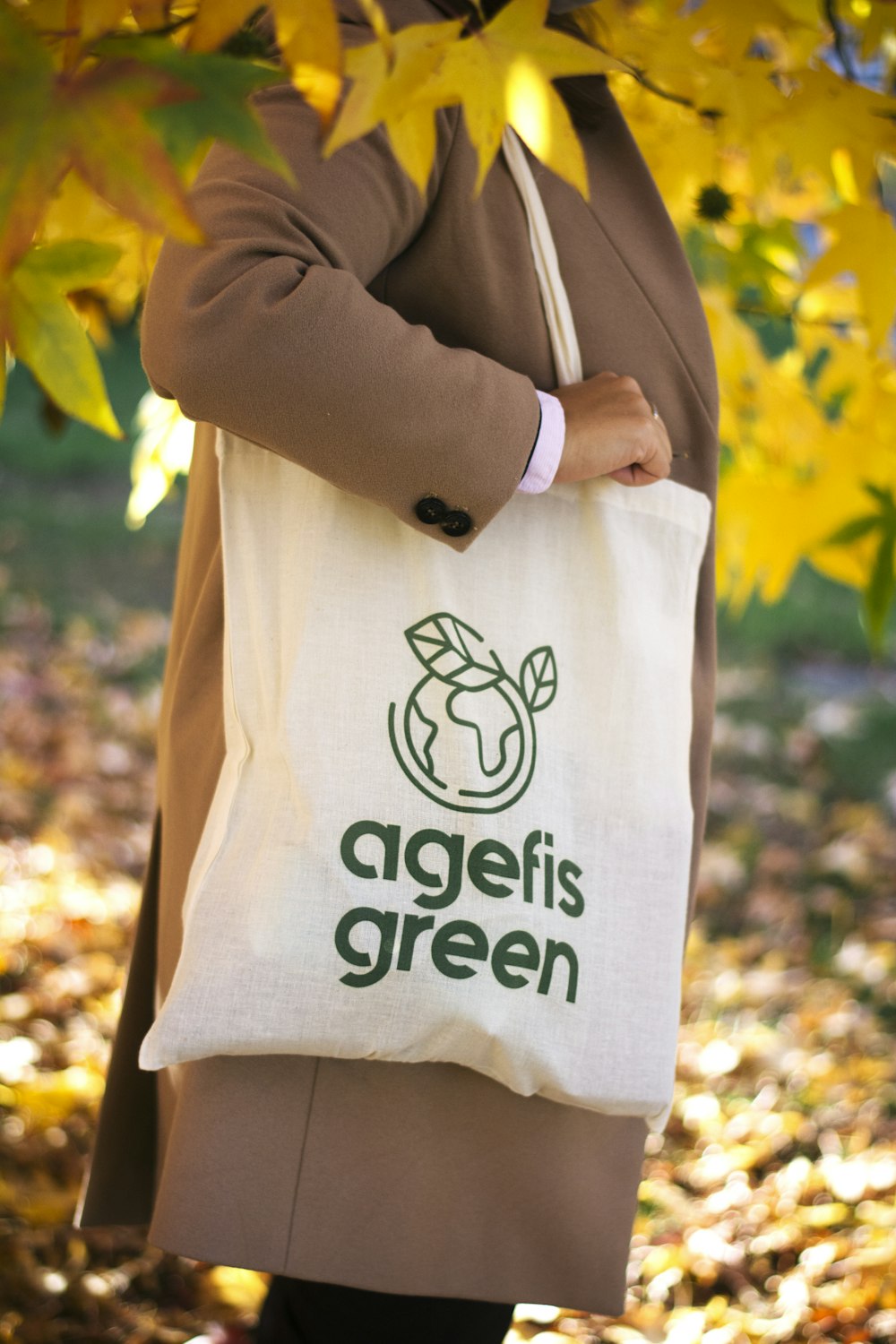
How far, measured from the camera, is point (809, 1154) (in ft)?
7.41

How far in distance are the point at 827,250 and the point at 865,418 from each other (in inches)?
22.6

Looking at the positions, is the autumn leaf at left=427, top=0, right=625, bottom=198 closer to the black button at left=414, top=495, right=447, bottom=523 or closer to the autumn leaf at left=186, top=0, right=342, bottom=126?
the autumn leaf at left=186, top=0, right=342, bottom=126

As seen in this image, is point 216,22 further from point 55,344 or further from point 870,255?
point 870,255

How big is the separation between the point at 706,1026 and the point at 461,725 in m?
1.94

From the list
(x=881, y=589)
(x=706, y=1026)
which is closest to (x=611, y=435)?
(x=881, y=589)

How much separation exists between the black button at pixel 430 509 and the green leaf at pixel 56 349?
24 cm

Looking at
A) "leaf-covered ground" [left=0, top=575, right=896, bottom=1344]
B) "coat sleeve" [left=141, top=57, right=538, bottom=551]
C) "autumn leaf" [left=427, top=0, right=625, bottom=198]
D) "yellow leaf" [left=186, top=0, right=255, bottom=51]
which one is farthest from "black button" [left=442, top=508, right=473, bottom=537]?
"leaf-covered ground" [left=0, top=575, right=896, bottom=1344]

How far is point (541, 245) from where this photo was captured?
106 centimetres

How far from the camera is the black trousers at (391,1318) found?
1171mm

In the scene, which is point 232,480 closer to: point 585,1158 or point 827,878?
point 585,1158

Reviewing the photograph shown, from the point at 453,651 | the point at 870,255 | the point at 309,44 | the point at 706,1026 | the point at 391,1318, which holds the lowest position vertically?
the point at 706,1026

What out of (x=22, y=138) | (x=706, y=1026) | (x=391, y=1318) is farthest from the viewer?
(x=706, y=1026)

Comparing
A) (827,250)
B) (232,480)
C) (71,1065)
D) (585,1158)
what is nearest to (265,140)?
(232,480)

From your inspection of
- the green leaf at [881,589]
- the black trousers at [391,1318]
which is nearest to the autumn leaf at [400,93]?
the green leaf at [881,589]
